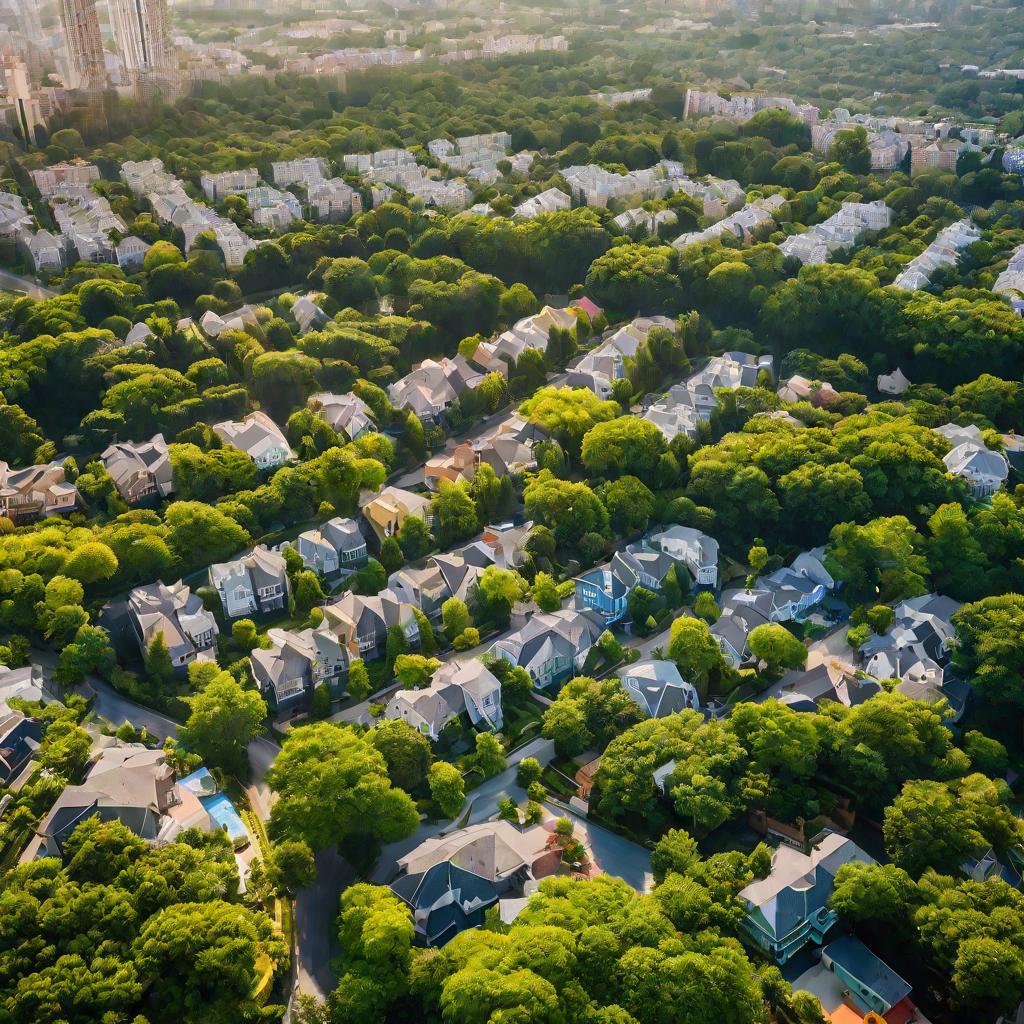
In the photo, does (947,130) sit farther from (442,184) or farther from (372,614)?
(372,614)

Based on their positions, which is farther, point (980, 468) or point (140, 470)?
point (980, 468)

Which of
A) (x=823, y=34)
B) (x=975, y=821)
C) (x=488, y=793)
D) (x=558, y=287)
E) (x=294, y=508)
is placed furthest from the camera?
(x=823, y=34)

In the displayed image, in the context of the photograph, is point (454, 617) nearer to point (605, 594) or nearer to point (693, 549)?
point (605, 594)

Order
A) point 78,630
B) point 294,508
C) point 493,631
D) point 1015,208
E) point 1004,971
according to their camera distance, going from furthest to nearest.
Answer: point 1015,208, point 294,508, point 493,631, point 78,630, point 1004,971

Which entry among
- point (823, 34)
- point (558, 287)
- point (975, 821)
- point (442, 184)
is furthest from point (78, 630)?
point (823, 34)

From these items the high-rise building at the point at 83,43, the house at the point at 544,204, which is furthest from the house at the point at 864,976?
the high-rise building at the point at 83,43

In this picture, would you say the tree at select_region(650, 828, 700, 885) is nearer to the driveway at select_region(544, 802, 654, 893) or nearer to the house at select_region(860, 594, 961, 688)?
the driveway at select_region(544, 802, 654, 893)

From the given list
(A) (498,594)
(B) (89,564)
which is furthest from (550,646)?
(B) (89,564)
